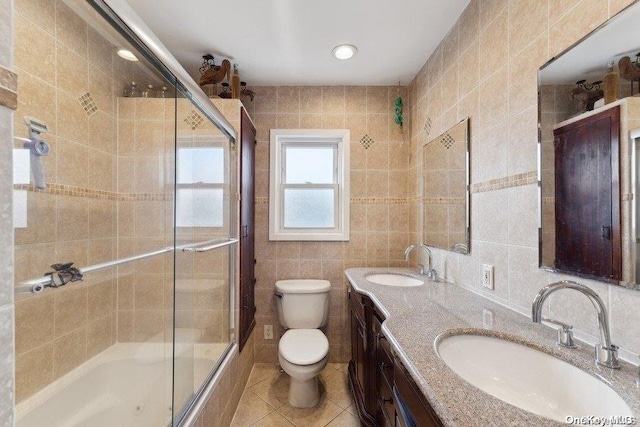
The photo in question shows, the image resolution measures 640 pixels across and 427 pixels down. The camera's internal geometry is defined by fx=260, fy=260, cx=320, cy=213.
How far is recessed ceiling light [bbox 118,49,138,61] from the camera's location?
3.55 ft

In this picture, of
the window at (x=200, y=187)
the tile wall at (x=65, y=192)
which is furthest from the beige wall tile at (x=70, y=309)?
the window at (x=200, y=187)

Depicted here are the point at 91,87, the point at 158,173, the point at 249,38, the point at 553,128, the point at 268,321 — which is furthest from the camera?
the point at 268,321

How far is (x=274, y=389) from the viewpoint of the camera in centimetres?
193

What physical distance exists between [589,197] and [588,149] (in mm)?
151

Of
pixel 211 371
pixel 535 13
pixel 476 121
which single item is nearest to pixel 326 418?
pixel 211 371

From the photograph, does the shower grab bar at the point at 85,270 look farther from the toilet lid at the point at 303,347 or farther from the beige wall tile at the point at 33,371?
the toilet lid at the point at 303,347

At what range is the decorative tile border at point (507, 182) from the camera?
1.02 m

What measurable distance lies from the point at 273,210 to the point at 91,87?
1358 millimetres

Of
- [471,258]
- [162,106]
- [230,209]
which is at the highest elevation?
[162,106]

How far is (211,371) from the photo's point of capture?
1483 mm

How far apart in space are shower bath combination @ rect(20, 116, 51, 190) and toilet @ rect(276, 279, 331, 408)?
4.97 ft

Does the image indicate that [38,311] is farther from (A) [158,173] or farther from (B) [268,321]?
(B) [268,321]

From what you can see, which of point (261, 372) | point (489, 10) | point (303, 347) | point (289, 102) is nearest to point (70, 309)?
point (303, 347)

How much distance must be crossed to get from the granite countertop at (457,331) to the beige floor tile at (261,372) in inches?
48.1
